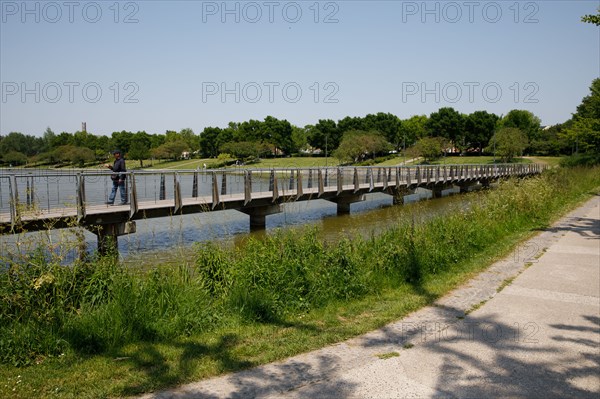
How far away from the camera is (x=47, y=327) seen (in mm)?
4992

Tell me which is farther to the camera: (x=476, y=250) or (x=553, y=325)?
(x=476, y=250)

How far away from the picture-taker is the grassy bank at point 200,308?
4.42 meters

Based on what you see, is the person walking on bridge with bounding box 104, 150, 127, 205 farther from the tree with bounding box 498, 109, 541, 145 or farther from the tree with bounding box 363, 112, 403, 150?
the tree with bounding box 498, 109, 541, 145

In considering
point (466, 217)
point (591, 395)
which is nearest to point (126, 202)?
point (466, 217)

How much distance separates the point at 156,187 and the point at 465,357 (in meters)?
14.3

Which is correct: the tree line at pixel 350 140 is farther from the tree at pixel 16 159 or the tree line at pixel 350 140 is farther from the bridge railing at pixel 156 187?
the bridge railing at pixel 156 187

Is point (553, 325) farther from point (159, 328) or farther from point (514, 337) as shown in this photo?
point (159, 328)

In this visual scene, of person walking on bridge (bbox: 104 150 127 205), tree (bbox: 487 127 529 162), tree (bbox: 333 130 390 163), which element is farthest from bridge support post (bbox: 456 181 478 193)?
person walking on bridge (bbox: 104 150 127 205)

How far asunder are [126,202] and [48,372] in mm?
11023

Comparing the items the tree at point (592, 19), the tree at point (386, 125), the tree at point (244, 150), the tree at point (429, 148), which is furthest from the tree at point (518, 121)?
the tree at point (592, 19)

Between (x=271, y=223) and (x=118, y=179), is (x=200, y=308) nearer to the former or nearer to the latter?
(x=118, y=179)

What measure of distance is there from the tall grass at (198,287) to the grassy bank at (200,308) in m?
0.02

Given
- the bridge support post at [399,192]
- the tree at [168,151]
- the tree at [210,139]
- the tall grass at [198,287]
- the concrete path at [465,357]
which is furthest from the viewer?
the tree at [210,139]

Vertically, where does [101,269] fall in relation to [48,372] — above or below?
above
